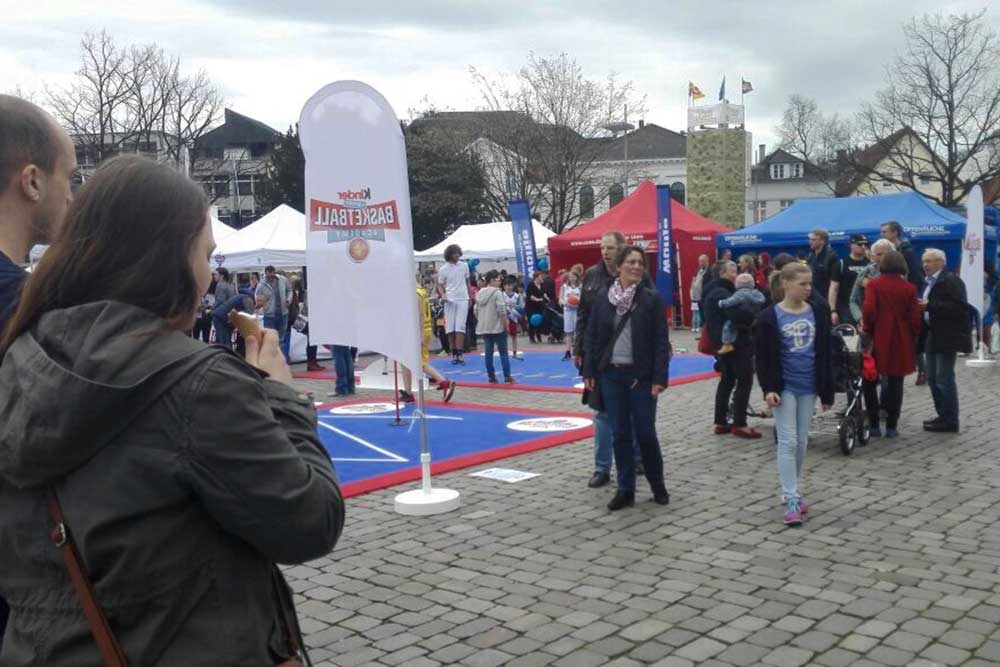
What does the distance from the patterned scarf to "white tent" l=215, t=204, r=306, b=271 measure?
579 inches

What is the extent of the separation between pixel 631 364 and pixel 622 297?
20.0 inches

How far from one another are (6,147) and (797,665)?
3624mm

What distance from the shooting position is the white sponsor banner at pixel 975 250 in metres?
14.1

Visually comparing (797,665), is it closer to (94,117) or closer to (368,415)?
(368,415)

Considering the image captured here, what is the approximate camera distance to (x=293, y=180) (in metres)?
46.3

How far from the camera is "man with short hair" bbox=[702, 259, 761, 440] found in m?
9.53

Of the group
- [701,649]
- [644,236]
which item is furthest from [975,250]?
[701,649]

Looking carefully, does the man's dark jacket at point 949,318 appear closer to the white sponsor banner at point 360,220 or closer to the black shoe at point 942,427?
the black shoe at point 942,427

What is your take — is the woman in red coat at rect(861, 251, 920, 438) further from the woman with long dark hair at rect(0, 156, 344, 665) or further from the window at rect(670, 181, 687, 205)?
the window at rect(670, 181, 687, 205)

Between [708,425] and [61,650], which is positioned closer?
[61,650]

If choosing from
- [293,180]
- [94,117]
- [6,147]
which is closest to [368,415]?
[6,147]

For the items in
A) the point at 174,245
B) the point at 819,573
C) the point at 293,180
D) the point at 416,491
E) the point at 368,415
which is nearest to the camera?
the point at 174,245

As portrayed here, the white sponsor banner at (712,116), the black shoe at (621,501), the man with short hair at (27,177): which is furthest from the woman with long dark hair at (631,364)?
the white sponsor banner at (712,116)

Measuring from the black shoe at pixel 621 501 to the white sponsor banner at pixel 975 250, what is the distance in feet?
31.1
